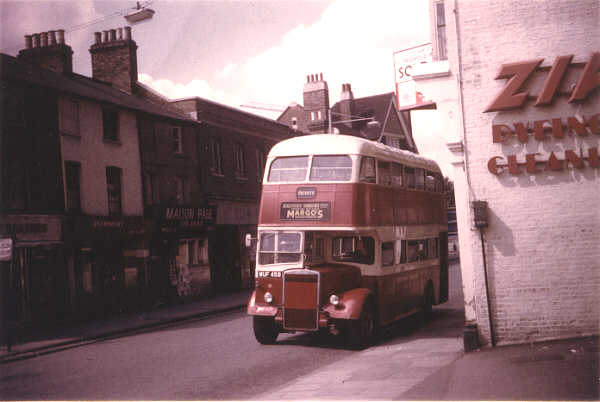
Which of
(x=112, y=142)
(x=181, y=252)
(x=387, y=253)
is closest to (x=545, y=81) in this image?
(x=387, y=253)

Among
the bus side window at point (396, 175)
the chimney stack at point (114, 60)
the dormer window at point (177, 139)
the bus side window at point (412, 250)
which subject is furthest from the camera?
the chimney stack at point (114, 60)

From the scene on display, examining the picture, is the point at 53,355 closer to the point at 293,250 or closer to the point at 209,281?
the point at 293,250

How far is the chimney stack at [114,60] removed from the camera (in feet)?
96.9

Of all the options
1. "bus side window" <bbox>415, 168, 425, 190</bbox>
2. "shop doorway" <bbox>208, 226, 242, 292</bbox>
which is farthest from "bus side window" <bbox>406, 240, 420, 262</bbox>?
"shop doorway" <bbox>208, 226, 242, 292</bbox>

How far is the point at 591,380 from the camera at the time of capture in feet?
24.8

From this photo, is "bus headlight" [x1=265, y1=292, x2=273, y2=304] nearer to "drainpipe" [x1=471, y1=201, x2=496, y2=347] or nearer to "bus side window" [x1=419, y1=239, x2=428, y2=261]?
"drainpipe" [x1=471, y1=201, x2=496, y2=347]

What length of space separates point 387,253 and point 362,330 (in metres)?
2.21

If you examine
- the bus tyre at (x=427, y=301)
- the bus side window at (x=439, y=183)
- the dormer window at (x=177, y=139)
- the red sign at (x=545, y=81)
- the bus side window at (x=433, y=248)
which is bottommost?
the bus tyre at (x=427, y=301)

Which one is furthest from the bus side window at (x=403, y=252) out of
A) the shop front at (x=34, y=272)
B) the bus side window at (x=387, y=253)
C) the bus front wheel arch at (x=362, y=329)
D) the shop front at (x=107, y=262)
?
the shop front at (x=107, y=262)

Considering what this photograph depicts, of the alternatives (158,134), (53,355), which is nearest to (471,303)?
(53,355)

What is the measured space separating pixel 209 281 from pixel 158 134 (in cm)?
738

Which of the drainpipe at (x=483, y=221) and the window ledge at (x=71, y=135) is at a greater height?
the window ledge at (x=71, y=135)

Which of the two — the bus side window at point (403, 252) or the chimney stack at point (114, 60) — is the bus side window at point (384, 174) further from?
the chimney stack at point (114, 60)

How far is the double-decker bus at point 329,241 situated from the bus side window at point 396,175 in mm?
92
